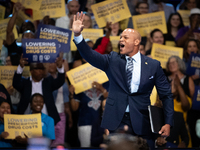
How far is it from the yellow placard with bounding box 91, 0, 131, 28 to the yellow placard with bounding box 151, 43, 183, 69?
71 centimetres

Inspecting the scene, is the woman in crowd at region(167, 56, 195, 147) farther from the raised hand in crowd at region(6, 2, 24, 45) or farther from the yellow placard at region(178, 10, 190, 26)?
the raised hand in crowd at region(6, 2, 24, 45)

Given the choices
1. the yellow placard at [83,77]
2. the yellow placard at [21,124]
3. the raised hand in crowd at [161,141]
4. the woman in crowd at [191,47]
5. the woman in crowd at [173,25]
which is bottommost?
the raised hand in crowd at [161,141]

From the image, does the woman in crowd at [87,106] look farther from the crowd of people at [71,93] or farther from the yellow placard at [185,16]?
the yellow placard at [185,16]

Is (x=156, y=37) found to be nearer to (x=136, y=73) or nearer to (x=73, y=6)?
(x=73, y=6)

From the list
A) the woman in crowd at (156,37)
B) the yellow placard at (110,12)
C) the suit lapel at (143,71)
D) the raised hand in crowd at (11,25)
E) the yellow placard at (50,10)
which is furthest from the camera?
the woman in crowd at (156,37)

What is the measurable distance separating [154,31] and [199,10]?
40.8 inches

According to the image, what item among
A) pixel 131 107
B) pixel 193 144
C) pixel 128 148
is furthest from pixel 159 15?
pixel 128 148

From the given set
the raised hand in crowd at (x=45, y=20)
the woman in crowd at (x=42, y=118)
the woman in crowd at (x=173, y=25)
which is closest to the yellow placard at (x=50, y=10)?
the raised hand in crowd at (x=45, y=20)

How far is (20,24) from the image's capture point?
4.86m

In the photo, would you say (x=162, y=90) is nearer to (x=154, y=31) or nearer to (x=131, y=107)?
(x=131, y=107)

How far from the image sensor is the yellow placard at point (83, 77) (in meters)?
4.37

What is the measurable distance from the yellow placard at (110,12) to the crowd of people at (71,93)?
165 millimetres

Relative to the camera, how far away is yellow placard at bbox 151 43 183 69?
475 centimetres

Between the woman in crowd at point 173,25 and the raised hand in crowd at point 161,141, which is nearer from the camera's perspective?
the raised hand in crowd at point 161,141
